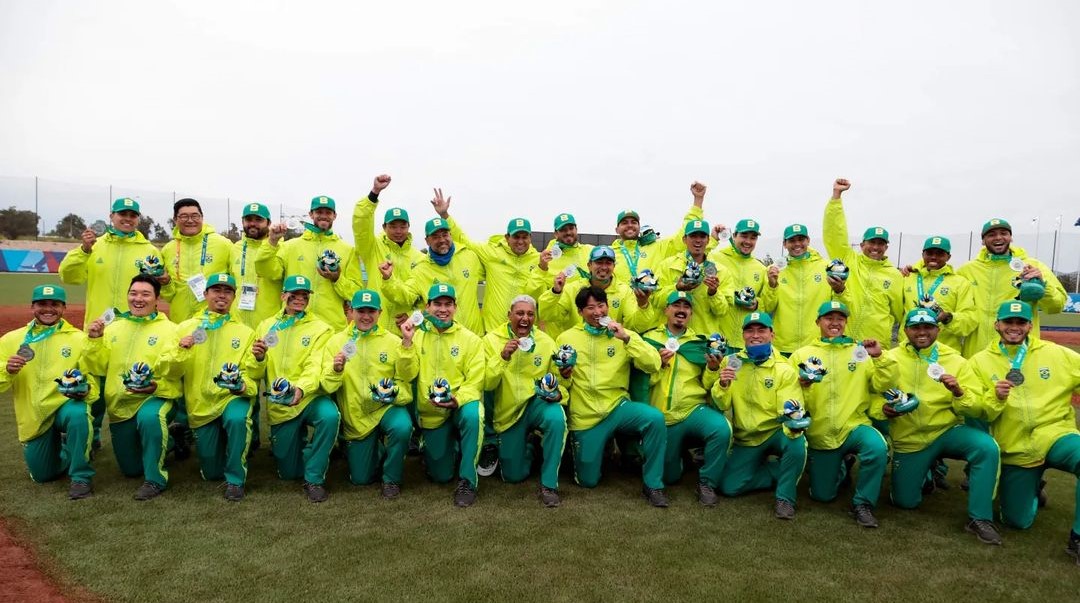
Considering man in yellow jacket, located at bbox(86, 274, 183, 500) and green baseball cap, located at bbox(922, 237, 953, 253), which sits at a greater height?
green baseball cap, located at bbox(922, 237, 953, 253)

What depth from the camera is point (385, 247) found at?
9.13 meters

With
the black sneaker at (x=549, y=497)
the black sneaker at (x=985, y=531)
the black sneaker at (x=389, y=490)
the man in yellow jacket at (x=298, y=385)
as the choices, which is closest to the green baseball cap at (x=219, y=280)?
the man in yellow jacket at (x=298, y=385)

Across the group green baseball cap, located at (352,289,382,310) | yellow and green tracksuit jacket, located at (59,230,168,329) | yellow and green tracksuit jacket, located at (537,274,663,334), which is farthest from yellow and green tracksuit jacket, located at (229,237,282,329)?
yellow and green tracksuit jacket, located at (537,274,663,334)

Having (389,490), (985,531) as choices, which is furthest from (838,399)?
(389,490)

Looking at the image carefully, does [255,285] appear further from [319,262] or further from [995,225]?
[995,225]

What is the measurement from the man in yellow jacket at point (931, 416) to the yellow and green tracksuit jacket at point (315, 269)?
617 cm

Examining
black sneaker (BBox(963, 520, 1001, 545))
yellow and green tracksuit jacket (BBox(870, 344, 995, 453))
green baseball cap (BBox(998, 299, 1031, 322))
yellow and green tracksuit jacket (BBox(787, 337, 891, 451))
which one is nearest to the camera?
black sneaker (BBox(963, 520, 1001, 545))

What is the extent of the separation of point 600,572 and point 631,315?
11.0ft

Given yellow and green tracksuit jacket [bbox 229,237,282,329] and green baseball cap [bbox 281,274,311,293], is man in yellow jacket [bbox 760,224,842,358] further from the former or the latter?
yellow and green tracksuit jacket [bbox 229,237,282,329]

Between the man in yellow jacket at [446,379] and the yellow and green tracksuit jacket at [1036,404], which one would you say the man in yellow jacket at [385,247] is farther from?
the yellow and green tracksuit jacket at [1036,404]

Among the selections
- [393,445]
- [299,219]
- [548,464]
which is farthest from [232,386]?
[548,464]

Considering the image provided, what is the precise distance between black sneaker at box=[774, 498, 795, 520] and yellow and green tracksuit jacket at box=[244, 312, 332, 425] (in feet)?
15.6

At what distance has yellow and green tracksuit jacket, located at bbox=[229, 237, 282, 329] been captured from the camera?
8.48 meters

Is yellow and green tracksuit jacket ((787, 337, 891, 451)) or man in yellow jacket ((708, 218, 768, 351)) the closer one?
yellow and green tracksuit jacket ((787, 337, 891, 451))
